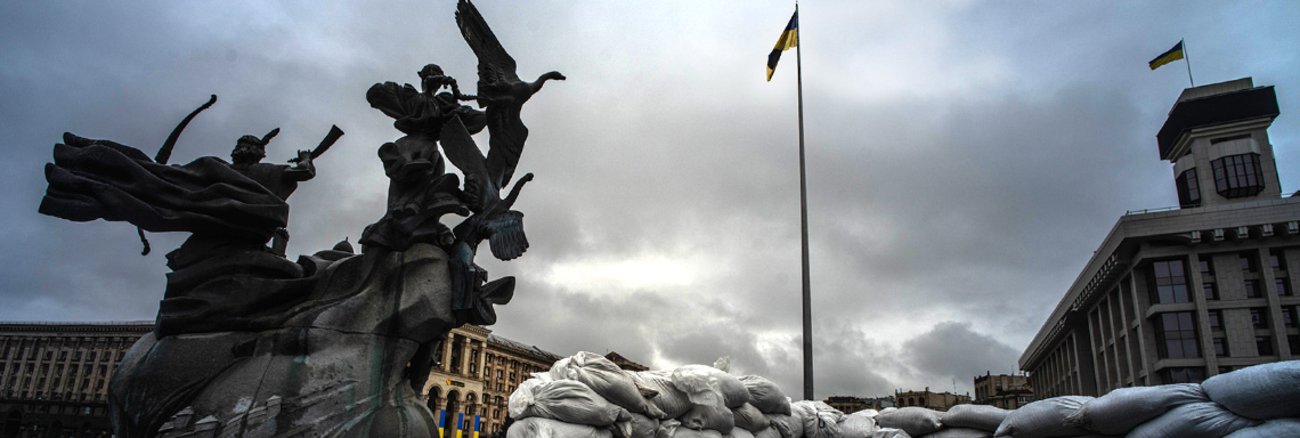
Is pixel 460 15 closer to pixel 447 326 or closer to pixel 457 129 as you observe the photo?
pixel 457 129

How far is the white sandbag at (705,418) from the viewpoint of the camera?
22.0 feet

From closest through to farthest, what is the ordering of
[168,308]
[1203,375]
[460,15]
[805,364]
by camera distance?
[168,308] < [460,15] < [805,364] < [1203,375]

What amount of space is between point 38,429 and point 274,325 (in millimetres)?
16847

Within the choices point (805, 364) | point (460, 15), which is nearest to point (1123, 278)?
point (805, 364)

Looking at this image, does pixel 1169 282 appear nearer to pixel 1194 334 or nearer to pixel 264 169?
pixel 1194 334

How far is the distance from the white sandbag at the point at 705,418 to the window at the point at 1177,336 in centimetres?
3618

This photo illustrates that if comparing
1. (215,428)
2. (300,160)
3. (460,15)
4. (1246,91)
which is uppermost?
(1246,91)

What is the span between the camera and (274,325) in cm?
382

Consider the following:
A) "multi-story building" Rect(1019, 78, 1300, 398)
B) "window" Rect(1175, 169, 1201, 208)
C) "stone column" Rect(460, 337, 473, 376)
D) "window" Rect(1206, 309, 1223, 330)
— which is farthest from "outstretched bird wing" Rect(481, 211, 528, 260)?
"window" Rect(1175, 169, 1201, 208)

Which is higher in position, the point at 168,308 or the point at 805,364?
the point at 805,364

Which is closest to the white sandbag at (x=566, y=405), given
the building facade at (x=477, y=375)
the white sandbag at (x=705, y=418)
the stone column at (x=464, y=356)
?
the white sandbag at (x=705, y=418)

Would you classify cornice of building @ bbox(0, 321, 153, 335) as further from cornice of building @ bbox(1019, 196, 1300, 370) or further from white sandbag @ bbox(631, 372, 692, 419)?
cornice of building @ bbox(1019, 196, 1300, 370)

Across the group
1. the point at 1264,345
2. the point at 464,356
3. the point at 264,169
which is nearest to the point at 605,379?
the point at 264,169

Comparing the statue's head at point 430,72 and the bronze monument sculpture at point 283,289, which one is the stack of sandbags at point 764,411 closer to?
the bronze monument sculpture at point 283,289
